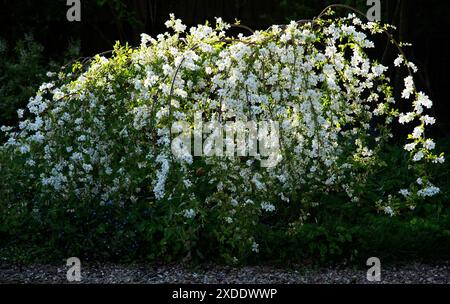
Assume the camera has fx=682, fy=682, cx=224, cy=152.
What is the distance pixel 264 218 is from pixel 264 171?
471 millimetres

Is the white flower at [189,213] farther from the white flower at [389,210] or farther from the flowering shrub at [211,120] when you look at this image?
the white flower at [389,210]

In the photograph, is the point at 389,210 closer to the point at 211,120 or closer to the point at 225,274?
the point at 225,274

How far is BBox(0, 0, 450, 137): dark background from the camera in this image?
7059 mm

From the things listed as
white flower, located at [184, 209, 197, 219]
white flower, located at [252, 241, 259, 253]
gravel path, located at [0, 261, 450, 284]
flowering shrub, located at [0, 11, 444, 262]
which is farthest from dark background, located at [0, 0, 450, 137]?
white flower, located at [184, 209, 197, 219]

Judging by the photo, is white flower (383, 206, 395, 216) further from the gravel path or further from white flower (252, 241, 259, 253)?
white flower (252, 241, 259, 253)

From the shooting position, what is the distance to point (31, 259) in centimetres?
418

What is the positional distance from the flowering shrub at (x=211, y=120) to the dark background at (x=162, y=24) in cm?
264

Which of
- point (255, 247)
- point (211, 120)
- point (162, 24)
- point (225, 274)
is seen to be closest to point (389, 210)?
point (255, 247)

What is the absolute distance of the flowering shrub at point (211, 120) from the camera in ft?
12.3

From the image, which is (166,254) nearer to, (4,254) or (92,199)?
(92,199)

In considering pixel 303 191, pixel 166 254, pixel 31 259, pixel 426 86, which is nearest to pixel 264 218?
pixel 303 191

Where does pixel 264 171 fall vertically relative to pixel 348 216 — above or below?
above

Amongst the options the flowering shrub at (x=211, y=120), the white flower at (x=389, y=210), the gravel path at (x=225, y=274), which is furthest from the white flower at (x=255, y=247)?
the white flower at (x=389, y=210)

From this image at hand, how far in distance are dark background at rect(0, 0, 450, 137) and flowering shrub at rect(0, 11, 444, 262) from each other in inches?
104
